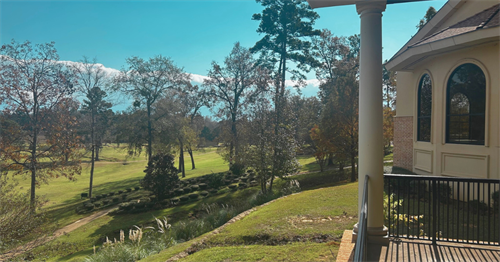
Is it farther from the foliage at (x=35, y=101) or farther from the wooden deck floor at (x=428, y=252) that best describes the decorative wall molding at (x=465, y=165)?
the foliage at (x=35, y=101)

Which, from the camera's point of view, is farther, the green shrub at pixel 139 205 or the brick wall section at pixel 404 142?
the green shrub at pixel 139 205

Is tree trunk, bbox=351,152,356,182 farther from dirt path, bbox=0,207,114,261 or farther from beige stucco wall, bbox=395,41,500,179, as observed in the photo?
dirt path, bbox=0,207,114,261

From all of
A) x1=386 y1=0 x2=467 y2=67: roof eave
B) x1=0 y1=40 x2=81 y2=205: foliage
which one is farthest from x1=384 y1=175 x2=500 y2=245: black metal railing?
x1=0 y1=40 x2=81 y2=205: foliage

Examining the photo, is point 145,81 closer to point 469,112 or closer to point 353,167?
point 353,167

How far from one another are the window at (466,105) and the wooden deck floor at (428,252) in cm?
564

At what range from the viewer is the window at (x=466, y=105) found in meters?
Result: 8.58

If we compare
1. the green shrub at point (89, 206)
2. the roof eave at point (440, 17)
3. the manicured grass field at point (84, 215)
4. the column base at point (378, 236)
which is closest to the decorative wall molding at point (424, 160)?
the roof eave at point (440, 17)

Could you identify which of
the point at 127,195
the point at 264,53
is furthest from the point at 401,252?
the point at 264,53

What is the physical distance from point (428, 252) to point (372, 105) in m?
2.23

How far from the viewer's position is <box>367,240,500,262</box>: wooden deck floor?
12.6 ft

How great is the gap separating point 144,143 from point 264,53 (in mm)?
14845

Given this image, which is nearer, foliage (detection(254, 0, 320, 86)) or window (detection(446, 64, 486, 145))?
window (detection(446, 64, 486, 145))

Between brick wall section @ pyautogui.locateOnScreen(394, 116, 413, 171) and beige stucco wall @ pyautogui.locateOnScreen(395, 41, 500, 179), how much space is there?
5.73ft

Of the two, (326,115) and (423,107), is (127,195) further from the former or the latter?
(423,107)
